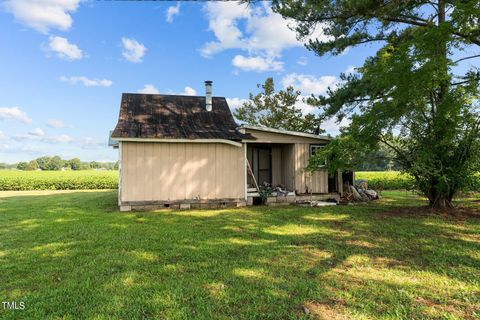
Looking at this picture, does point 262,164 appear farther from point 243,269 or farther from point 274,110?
point 274,110

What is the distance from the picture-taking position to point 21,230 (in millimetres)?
6891

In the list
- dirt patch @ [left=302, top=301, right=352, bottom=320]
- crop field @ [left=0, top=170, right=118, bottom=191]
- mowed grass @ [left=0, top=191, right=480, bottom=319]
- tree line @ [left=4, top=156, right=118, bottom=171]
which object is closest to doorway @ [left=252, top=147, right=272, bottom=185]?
mowed grass @ [left=0, top=191, right=480, bottom=319]

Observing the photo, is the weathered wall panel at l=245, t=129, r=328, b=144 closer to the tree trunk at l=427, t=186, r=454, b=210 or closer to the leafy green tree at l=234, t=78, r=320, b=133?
the tree trunk at l=427, t=186, r=454, b=210

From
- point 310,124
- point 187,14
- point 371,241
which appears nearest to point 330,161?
point 371,241

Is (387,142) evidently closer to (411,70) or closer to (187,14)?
(411,70)

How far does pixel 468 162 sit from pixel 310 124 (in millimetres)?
13109

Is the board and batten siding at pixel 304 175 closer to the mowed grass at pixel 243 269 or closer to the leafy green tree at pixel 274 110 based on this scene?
the mowed grass at pixel 243 269

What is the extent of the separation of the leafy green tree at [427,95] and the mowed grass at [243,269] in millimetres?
1600

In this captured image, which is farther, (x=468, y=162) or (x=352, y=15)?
(x=352, y=15)

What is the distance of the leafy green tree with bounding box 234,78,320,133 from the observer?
22.1 metres

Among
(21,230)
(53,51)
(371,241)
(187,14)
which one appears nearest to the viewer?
(371,241)

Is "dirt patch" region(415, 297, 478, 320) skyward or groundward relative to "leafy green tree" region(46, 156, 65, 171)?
groundward

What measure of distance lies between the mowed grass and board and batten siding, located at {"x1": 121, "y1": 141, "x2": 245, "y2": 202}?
2.44 m

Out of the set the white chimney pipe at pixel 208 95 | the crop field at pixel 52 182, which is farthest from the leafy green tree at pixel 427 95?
the crop field at pixel 52 182
